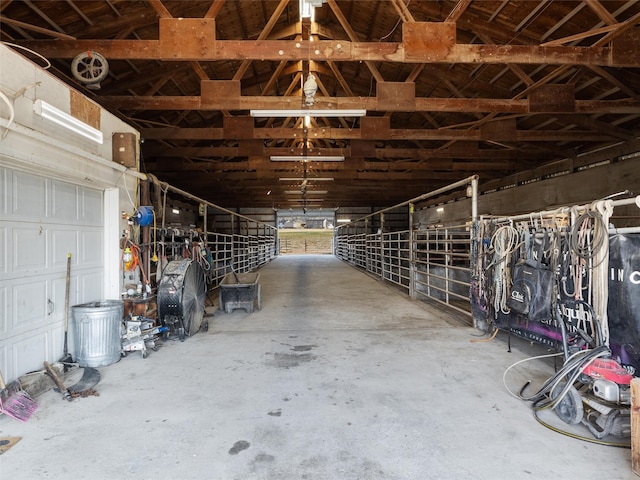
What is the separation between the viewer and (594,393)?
2055 mm

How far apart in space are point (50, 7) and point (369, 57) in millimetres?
3974

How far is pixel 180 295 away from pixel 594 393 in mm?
3564

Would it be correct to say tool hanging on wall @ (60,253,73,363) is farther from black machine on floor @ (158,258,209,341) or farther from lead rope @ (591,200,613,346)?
lead rope @ (591,200,613,346)

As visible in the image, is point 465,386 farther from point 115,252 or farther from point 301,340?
point 115,252

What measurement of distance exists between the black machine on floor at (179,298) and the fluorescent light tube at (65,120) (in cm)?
149

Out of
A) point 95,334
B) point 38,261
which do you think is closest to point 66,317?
point 95,334

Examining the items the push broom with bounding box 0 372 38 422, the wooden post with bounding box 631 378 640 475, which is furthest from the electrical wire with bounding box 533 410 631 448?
the push broom with bounding box 0 372 38 422

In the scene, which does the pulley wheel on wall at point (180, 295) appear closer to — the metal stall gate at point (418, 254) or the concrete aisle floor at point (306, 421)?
the concrete aisle floor at point (306, 421)

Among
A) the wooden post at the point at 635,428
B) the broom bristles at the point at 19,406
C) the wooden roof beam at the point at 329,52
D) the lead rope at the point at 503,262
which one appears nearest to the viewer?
the wooden post at the point at 635,428

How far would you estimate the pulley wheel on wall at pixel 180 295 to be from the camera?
365 centimetres

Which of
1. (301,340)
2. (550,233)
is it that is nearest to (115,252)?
(301,340)

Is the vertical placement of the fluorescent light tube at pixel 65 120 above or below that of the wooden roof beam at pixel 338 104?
below

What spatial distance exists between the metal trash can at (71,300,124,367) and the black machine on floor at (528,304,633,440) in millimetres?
3419

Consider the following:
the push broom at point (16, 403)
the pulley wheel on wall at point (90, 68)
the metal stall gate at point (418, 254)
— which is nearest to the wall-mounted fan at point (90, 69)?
the pulley wheel on wall at point (90, 68)
